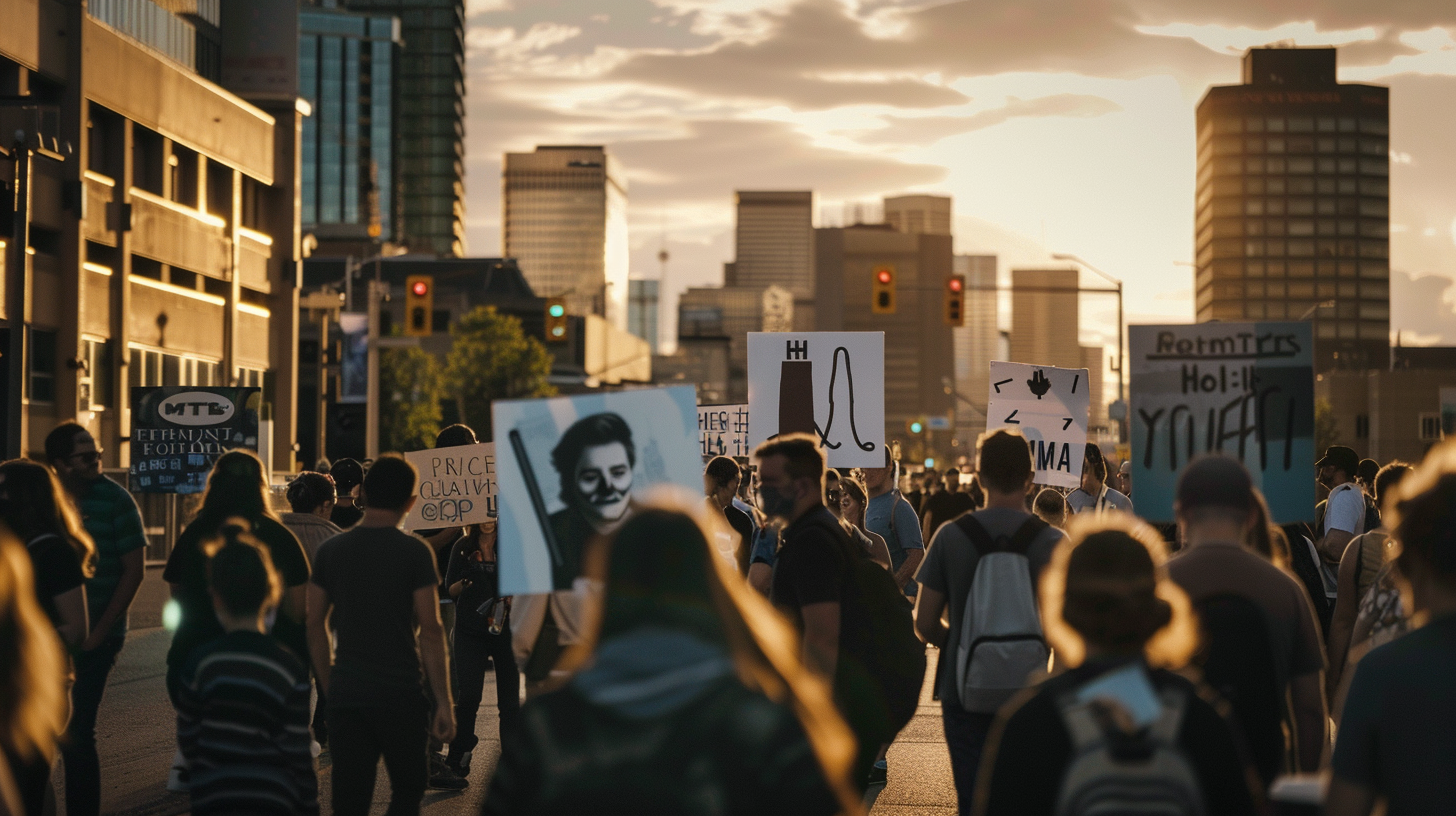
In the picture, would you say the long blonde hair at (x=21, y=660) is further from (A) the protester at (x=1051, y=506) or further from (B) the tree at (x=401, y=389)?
(B) the tree at (x=401, y=389)

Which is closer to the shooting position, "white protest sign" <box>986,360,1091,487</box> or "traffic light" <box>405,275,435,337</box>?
"white protest sign" <box>986,360,1091,487</box>

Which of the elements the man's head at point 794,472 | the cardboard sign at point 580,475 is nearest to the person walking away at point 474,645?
the man's head at point 794,472

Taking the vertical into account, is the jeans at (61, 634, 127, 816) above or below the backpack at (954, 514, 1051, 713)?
below

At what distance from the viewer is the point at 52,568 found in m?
6.86

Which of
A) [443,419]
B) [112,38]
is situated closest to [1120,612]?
[112,38]

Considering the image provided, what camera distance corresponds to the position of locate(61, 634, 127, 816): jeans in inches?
293

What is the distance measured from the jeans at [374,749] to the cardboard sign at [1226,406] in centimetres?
327

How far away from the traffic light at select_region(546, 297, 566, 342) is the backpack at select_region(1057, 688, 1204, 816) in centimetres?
3094

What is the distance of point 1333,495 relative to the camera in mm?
11195

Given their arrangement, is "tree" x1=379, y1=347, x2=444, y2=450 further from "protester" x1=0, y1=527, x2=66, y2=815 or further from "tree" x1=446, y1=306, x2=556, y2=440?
"protester" x1=0, y1=527, x2=66, y2=815

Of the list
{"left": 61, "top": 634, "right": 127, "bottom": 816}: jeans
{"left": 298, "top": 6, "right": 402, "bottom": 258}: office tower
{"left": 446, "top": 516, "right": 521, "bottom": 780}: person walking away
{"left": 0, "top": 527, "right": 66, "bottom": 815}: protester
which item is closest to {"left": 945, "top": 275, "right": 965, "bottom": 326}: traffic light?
{"left": 446, "top": 516, "right": 521, "bottom": 780}: person walking away

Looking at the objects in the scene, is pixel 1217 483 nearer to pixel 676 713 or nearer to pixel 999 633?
pixel 999 633

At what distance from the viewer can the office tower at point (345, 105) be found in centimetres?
17075

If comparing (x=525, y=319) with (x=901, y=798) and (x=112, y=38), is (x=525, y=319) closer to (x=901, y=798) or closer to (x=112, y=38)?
(x=112, y=38)
